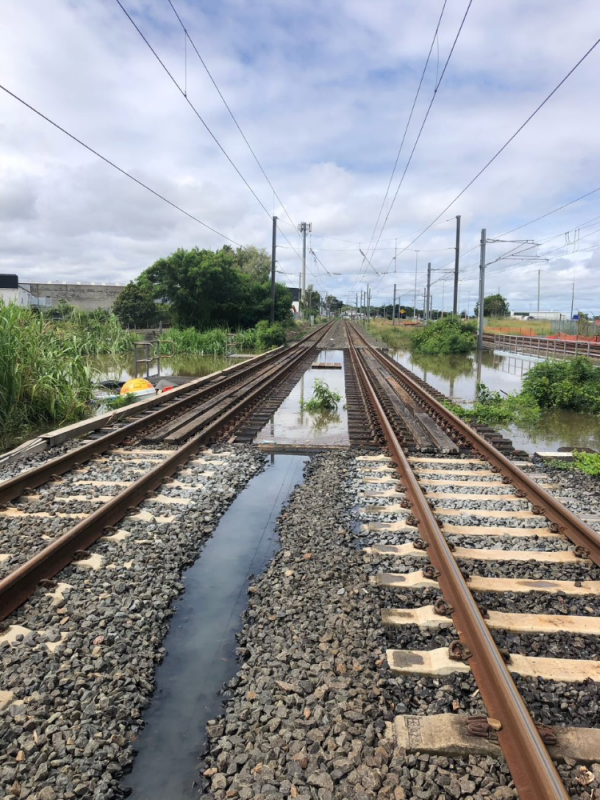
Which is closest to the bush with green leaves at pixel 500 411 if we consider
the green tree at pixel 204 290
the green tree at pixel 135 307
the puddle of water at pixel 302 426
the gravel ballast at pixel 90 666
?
the puddle of water at pixel 302 426

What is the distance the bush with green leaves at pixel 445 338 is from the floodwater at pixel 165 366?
1299cm

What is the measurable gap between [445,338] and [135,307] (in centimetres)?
2562

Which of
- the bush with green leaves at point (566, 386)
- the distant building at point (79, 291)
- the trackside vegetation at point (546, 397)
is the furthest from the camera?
the distant building at point (79, 291)

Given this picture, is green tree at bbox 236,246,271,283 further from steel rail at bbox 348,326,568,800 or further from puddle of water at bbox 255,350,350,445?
steel rail at bbox 348,326,568,800

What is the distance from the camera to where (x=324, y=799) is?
2279 mm

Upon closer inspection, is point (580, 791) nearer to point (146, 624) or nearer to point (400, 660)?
point (400, 660)

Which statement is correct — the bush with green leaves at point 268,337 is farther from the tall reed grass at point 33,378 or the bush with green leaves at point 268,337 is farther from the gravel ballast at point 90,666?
the gravel ballast at point 90,666

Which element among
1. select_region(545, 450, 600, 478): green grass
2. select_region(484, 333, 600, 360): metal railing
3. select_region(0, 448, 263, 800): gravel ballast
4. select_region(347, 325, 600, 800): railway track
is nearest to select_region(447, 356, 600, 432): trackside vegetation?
select_region(545, 450, 600, 478): green grass

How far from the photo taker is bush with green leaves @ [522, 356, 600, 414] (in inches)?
533

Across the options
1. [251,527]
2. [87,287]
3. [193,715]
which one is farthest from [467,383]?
[87,287]

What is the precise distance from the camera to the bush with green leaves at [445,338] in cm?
3319

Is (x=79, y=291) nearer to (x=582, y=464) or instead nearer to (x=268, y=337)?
(x=268, y=337)

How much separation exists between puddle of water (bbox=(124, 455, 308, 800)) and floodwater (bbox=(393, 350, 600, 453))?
19.2 ft

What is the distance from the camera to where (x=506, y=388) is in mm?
17469
